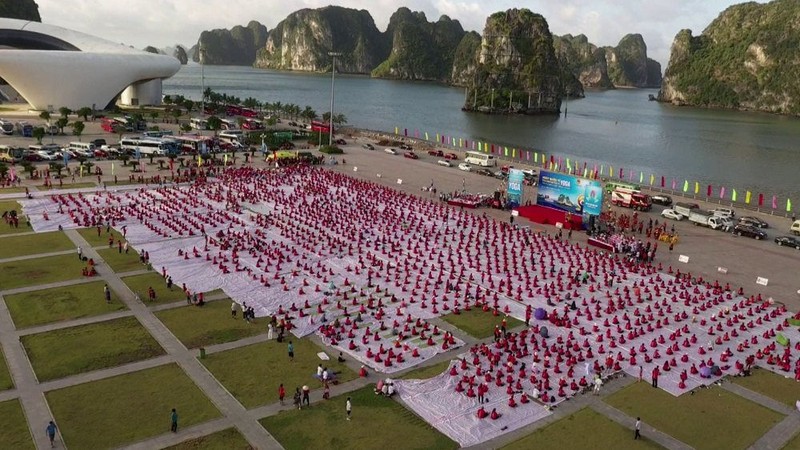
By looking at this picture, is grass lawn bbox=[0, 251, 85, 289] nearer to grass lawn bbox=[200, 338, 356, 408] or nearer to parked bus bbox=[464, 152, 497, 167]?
grass lawn bbox=[200, 338, 356, 408]

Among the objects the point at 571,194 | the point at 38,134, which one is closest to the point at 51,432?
the point at 571,194

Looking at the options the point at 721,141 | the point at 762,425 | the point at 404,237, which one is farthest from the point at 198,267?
the point at 721,141

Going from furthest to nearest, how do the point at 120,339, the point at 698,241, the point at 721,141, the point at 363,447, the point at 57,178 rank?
1. the point at 721,141
2. the point at 57,178
3. the point at 698,241
4. the point at 120,339
5. the point at 363,447

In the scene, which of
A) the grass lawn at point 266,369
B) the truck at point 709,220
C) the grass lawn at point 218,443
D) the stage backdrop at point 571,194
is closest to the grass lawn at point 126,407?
the grass lawn at point 218,443

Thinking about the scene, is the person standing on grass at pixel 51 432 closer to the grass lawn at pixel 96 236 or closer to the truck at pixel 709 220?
the grass lawn at pixel 96 236

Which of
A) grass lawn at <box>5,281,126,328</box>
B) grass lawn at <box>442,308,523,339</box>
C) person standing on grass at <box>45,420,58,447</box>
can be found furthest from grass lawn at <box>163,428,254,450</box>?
grass lawn at <box>442,308,523,339</box>

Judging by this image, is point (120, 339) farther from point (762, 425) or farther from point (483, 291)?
point (762, 425)
